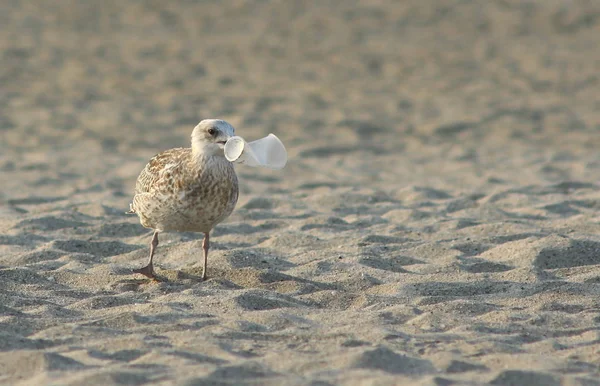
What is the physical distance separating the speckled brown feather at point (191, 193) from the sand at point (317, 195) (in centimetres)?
35

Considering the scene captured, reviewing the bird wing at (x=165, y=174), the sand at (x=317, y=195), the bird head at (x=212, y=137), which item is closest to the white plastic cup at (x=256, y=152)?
the bird head at (x=212, y=137)

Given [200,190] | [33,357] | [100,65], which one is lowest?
[33,357]

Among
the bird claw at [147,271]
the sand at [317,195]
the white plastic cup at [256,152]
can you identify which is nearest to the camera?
the sand at [317,195]

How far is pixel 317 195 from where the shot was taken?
320 inches

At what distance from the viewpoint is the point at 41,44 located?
49.6 feet

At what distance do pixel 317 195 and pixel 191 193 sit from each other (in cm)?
281

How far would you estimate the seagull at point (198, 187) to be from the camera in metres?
5.41

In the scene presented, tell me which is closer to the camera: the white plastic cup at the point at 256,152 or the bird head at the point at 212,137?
the white plastic cup at the point at 256,152

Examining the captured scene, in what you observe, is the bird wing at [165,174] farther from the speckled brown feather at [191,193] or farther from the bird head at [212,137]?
the bird head at [212,137]

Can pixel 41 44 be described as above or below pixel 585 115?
Result: above

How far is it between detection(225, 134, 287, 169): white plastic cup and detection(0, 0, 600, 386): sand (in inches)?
26.4

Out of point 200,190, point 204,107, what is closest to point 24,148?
point 204,107

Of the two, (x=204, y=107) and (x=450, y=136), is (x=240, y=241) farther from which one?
(x=204, y=107)

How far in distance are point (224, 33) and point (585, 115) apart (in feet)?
22.0
